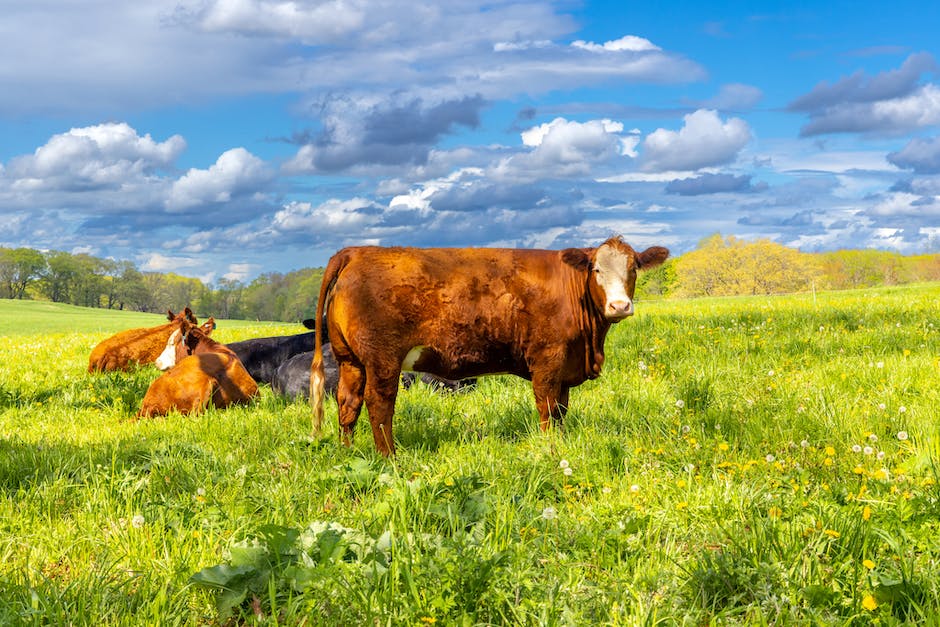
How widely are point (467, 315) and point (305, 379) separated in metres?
5.21

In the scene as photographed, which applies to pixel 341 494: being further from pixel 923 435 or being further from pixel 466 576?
pixel 923 435

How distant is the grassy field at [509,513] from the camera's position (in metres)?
3.43

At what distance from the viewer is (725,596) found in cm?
357

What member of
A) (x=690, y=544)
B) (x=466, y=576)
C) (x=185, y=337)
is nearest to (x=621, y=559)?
(x=690, y=544)

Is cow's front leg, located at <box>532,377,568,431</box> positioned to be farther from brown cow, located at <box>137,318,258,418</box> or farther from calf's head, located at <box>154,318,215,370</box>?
calf's head, located at <box>154,318,215,370</box>

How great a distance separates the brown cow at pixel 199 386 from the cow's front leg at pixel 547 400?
15.9 feet

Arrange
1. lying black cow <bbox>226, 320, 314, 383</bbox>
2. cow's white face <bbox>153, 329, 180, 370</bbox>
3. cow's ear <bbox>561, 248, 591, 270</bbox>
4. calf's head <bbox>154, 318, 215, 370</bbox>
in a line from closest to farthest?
cow's ear <bbox>561, 248, 591, 270</bbox>
calf's head <bbox>154, 318, 215, 370</bbox>
cow's white face <bbox>153, 329, 180, 370</bbox>
lying black cow <bbox>226, 320, 314, 383</bbox>

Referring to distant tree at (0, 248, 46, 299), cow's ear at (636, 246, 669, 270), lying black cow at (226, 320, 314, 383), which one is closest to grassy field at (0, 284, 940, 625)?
cow's ear at (636, 246, 669, 270)

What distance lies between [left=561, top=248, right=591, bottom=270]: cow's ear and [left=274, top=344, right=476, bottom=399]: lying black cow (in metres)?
3.72

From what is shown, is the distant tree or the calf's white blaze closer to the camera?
the calf's white blaze

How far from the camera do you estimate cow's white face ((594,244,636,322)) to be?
22.5 ft

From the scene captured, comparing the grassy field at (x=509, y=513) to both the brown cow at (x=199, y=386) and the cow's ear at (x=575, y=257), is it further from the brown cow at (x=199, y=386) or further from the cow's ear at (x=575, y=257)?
the cow's ear at (x=575, y=257)

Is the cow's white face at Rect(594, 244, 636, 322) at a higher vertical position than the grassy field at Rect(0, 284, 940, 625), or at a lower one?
higher

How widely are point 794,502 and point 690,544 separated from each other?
0.85 metres
